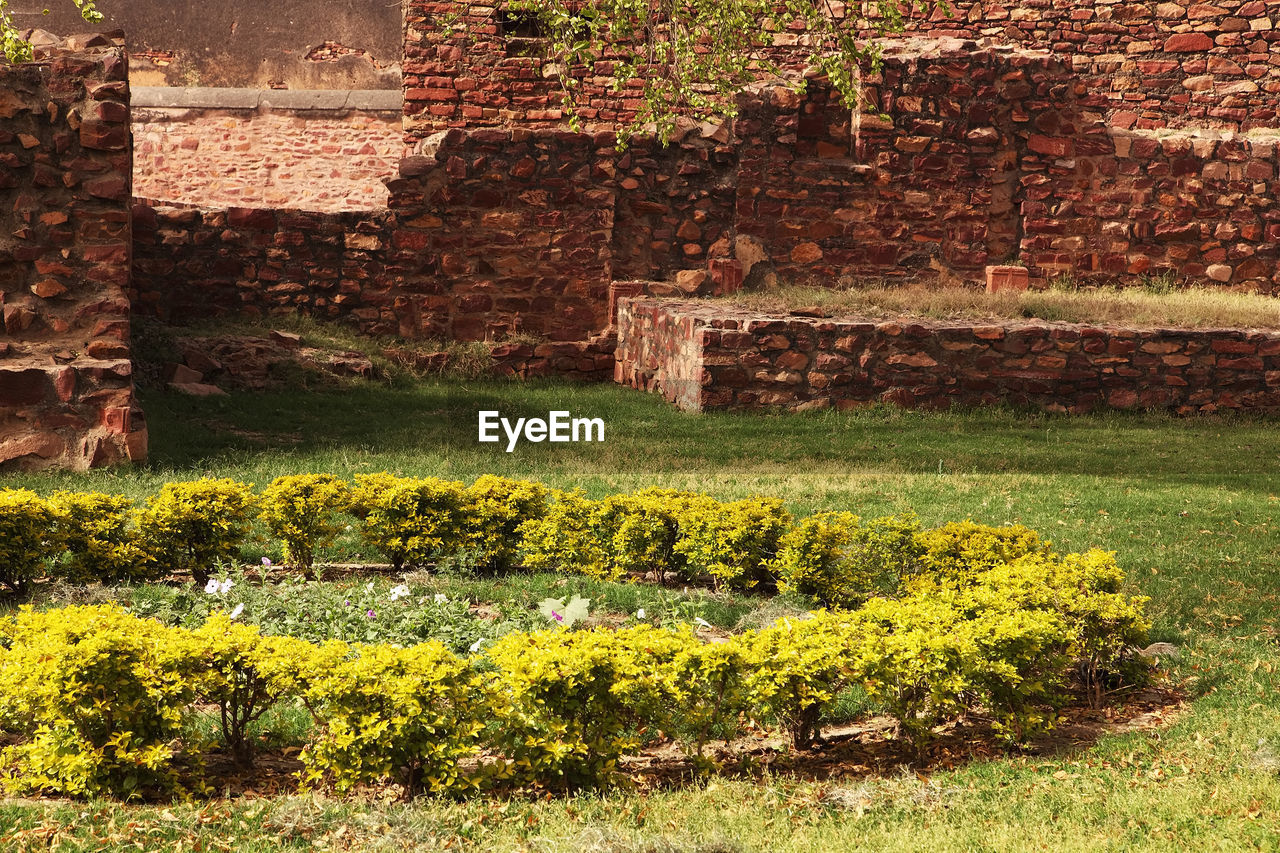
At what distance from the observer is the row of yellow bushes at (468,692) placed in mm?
3336

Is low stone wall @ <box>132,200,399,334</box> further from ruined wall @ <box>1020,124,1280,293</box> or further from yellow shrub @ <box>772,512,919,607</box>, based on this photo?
yellow shrub @ <box>772,512,919,607</box>

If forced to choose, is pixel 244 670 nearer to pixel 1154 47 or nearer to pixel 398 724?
pixel 398 724

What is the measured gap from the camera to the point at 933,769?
3.73 metres

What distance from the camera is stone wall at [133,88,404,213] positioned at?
17016 mm

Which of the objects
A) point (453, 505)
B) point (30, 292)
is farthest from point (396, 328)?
point (453, 505)

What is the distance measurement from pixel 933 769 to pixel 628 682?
1009 mm

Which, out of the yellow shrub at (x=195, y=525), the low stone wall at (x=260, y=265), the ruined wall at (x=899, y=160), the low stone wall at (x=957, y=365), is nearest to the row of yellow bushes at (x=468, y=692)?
the yellow shrub at (x=195, y=525)

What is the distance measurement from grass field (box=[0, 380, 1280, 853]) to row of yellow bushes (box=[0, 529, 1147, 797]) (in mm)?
132

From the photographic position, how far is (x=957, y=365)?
10.0m

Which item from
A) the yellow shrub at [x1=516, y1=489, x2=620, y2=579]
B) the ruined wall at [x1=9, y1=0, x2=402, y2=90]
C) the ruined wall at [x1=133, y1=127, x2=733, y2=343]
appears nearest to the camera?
Result: the yellow shrub at [x1=516, y1=489, x2=620, y2=579]

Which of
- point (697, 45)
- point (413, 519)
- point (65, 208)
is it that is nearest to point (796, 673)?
point (413, 519)

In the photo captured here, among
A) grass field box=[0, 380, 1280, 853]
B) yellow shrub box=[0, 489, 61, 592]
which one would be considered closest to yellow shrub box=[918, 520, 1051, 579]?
grass field box=[0, 380, 1280, 853]

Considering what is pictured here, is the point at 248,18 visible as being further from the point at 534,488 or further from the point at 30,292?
the point at 534,488

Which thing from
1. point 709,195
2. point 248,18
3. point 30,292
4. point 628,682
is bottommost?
point 628,682
